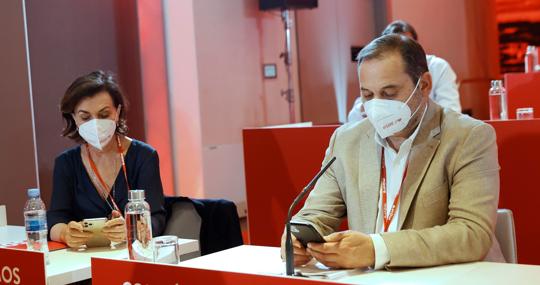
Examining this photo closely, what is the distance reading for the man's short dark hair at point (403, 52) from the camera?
207 cm

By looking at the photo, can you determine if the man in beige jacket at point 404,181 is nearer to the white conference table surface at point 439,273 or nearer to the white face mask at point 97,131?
the white conference table surface at point 439,273

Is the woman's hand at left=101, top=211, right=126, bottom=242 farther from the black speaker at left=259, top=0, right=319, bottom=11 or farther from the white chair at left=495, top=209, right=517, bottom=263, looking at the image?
the black speaker at left=259, top=0, right=319, bottom=11

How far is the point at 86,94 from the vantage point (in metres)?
2.94

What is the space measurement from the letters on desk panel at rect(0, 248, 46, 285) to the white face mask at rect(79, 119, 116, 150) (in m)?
1.15

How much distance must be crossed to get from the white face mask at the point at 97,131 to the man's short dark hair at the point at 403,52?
4.03ft

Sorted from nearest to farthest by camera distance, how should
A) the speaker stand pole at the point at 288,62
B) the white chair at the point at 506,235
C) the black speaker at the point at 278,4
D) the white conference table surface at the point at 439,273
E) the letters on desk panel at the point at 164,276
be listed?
the letters on desk panel at the point at 164,276
the white conference table surface at the point at 439,273
the white chair at the point at 506,235
the black speaker at the point at 278,4
the speaker stand pole at the point at 288,62

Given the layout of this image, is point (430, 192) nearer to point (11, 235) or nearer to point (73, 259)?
point (73, 259)

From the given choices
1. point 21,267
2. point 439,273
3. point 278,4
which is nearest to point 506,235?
point 439,273

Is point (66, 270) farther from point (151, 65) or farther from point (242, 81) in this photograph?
point (242, 81)

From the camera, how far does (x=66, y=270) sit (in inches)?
85.5

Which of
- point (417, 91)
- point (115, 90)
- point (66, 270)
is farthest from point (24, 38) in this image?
point (417, 91)

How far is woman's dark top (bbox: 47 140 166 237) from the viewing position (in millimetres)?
2898

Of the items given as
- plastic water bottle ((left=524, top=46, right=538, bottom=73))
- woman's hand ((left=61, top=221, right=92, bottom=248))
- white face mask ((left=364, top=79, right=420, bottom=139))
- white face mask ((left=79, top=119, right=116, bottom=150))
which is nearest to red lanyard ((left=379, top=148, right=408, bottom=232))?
white face mask ((left=364, top=79, right=420, bottom=139))

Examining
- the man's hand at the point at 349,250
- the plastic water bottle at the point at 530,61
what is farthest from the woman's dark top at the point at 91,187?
the plastic water bottle at the point at 530,61
